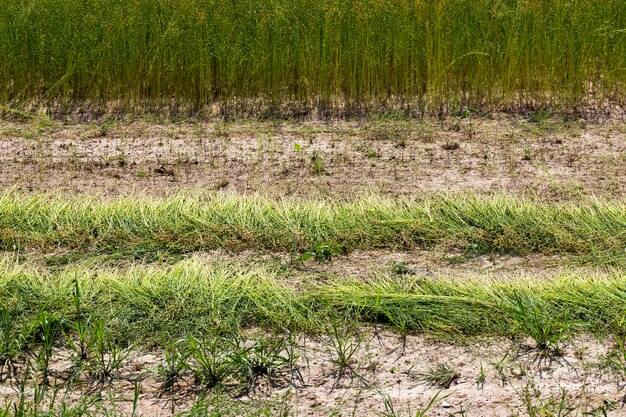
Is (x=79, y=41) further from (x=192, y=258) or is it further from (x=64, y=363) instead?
(x=64, y=363)

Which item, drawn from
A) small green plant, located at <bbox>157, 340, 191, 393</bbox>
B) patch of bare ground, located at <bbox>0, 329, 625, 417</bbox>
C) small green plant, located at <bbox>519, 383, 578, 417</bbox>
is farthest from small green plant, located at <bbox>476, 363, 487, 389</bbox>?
small green plant, located at <bbox>157, 340, 191, 393</bbox>

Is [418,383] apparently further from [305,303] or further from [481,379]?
[305,303]

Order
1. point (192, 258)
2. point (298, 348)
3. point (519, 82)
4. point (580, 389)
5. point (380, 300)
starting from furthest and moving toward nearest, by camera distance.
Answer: point (519, 82)
point (192, 258)
point (380, 300)
point (298, 348)
point (580, 389)

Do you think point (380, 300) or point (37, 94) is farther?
point (37, 94)

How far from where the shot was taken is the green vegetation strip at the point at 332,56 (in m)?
6.87

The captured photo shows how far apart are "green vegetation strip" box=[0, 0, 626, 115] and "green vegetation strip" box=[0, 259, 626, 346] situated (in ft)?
10.6

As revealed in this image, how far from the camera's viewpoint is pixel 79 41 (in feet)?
23.0

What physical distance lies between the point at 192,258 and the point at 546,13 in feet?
14.0

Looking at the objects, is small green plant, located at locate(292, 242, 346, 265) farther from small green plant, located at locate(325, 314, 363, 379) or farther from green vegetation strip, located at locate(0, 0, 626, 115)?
green vegetation strip, located at locate(0, 0, 626, 115)

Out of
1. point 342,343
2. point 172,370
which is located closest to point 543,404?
point 342,343

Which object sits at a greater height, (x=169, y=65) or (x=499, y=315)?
(x=169, y=65)

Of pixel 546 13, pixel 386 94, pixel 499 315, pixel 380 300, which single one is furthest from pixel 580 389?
pixel 546 13

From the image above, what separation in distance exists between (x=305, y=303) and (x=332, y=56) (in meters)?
3.60

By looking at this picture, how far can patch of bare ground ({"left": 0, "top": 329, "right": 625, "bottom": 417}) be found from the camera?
3014 mm
